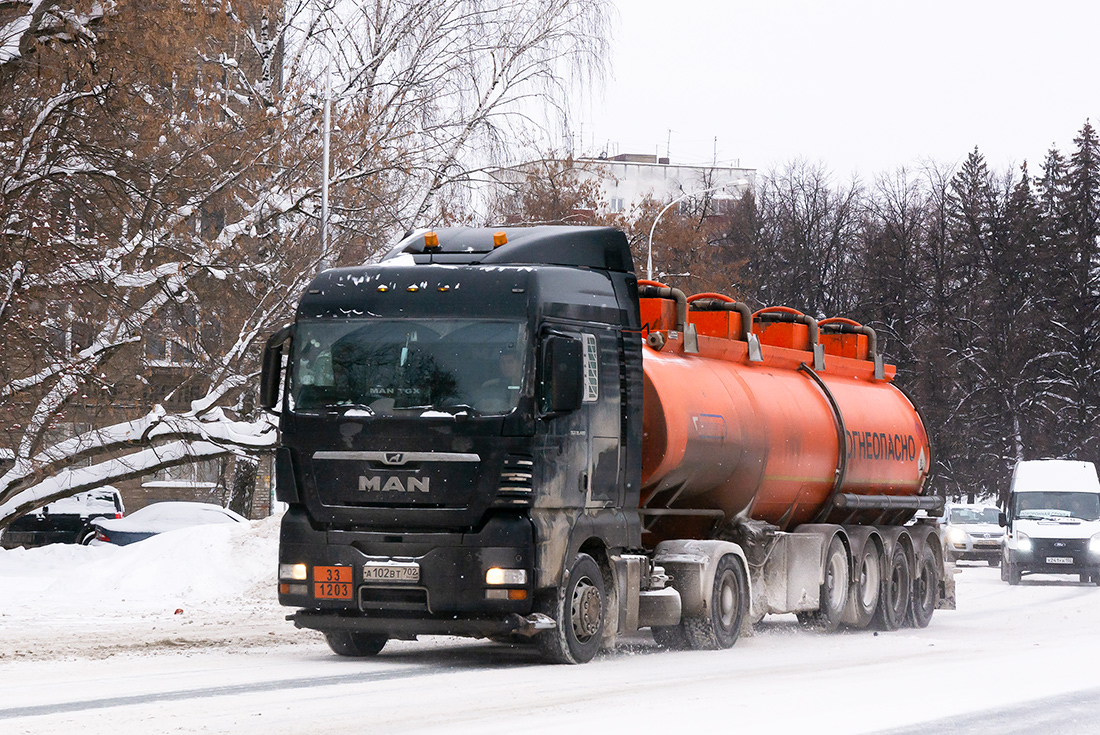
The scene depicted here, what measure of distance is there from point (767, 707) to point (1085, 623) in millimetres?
11669

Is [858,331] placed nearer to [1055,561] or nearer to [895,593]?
[895,593]

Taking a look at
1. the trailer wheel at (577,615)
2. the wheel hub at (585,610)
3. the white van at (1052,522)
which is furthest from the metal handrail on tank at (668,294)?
the white van at (1052,522)

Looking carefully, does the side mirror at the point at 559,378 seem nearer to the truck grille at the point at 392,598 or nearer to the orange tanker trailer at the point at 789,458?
the truck grille at the point at 392,598

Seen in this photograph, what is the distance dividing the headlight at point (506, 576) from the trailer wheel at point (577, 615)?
21.7 inches

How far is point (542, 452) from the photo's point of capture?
12422 millimetres

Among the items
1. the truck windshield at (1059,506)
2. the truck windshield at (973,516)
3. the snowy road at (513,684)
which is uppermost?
the truck windshield at (1059,506)

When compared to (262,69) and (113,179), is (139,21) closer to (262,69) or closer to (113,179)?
(113,179)

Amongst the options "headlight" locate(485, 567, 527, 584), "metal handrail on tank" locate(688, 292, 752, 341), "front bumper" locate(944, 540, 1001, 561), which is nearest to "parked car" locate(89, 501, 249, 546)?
"metal handrail on tank" locate(688, 292, 752, 341)

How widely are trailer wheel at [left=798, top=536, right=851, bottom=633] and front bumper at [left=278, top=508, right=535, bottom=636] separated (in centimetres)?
645

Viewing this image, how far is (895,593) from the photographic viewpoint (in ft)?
65.7

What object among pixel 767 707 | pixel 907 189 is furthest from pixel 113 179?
pixel 907 189

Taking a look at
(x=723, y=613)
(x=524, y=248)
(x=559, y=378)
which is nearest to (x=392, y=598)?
(x=559, y=378)

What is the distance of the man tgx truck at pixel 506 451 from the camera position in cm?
1233

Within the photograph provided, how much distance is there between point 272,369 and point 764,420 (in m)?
5.61
